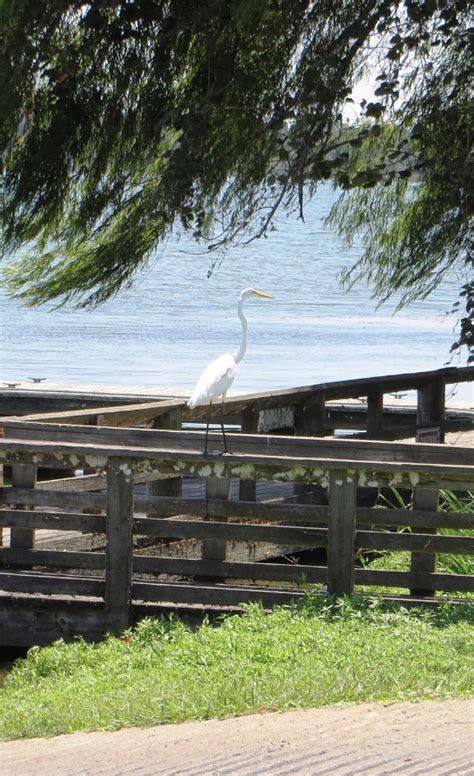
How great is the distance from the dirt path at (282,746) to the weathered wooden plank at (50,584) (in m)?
2.45


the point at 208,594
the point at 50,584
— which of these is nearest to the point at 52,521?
the point at 50,584

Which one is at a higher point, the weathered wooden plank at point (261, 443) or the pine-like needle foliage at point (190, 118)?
the pine-like needle foliage at point (190, 118)

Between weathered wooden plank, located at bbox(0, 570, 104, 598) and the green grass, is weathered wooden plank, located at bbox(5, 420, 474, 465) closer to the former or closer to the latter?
weathered wooden plank, located at bbox(0, 570, 104, 598)

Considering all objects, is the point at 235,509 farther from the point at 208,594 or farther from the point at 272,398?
the point at 272,398

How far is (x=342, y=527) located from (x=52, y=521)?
5.57 feet

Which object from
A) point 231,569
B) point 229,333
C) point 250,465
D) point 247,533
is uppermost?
point 229,333

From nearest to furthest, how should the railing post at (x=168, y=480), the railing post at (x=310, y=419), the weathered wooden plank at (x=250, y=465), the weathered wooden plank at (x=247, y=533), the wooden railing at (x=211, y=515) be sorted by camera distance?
the weathered wooden plank at (x=250, y=465)
the wooden railing at (x=211, y=515)
the weathered wooden plank at (x=247, y=533)
the railing post at (x=168, y=480)
the railing post at (x=310, y=419)

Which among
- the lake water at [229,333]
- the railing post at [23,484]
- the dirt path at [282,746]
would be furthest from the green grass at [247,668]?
the lake water at [229,333]

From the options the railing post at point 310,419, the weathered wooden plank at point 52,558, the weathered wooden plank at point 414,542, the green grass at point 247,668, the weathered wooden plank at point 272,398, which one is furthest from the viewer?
the railing post at point 310,419

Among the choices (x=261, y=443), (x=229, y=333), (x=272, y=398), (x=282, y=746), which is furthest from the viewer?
(x=229, y=333)

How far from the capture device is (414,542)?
659cm

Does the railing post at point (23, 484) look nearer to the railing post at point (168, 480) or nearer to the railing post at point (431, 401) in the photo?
the railing post at point (168, 480)

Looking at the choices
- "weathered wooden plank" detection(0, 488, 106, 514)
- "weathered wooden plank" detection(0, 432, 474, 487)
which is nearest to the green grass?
"weathered wooden plank" detection(0, 432, 474, 487)

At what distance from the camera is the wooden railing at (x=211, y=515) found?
639 cm
